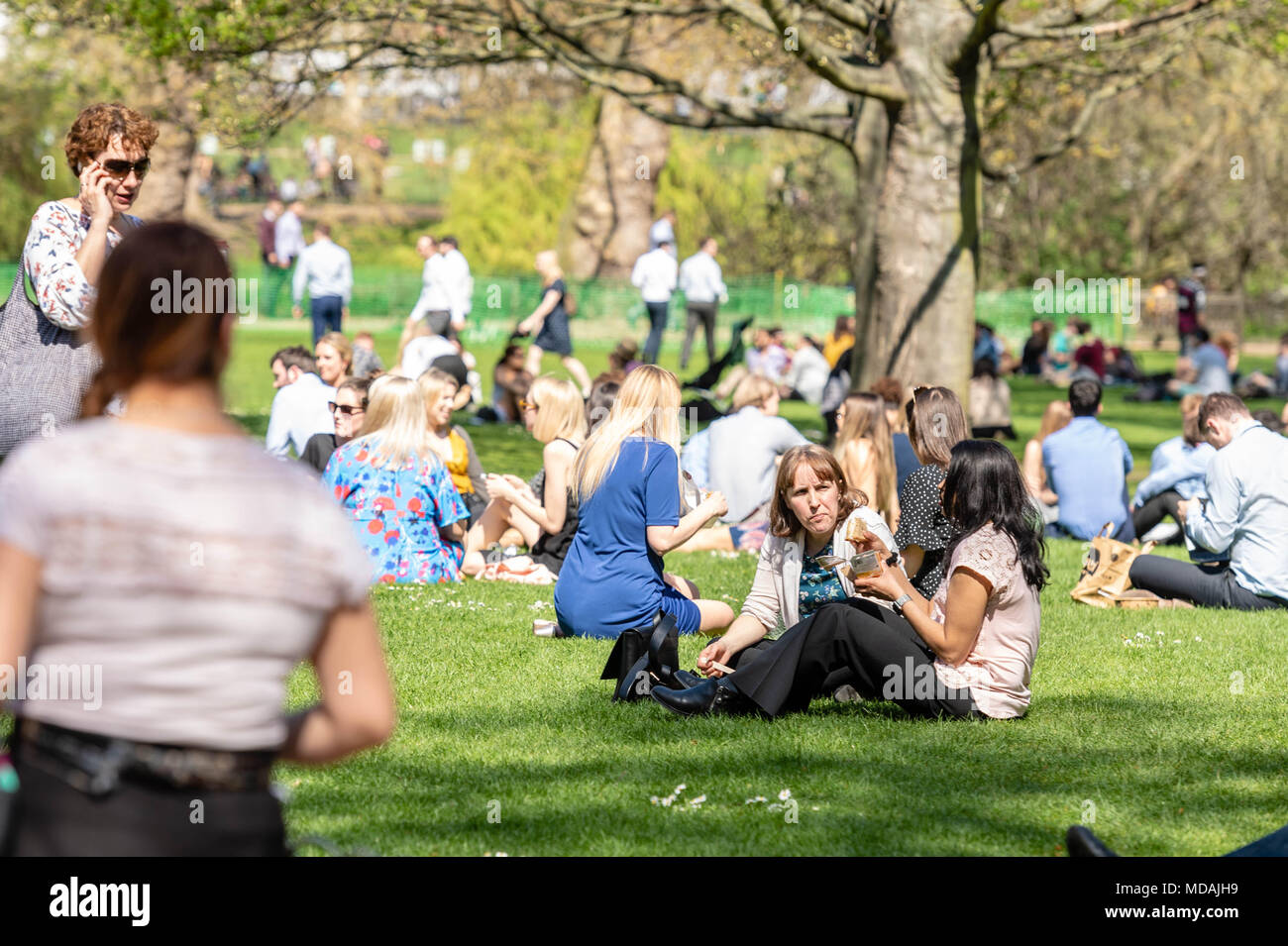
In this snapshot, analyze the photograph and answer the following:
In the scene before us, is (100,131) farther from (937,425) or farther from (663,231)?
(663,231)

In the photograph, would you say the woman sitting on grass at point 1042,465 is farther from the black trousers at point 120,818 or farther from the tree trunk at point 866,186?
the black trousers at point 120,818

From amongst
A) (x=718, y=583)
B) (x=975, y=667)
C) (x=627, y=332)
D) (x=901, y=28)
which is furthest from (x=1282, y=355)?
(x=975, y=667)

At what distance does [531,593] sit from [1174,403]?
19.9 metres

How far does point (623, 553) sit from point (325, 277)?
1319 centimetres

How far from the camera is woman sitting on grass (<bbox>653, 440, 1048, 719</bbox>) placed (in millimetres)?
6270

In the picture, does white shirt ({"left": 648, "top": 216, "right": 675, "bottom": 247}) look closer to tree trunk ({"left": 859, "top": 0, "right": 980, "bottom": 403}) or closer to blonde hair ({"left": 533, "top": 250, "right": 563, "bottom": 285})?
blonde hair ({"left": 533, "top": 250, "right": 563, "bottom": 285})

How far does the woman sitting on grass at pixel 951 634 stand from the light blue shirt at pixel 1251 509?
3.35m

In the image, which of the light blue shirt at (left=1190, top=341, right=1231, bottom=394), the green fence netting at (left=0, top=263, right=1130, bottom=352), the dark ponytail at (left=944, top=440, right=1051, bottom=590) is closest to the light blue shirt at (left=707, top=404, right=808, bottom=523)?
the dark ponytail at (left=944, top=440, right=1051, bottom=590)

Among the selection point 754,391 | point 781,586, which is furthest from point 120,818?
point 754,391

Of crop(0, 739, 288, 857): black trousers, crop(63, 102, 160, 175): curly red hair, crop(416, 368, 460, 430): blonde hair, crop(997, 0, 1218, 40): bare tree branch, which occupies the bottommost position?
crop(0, 739, 288, 857): black trousers

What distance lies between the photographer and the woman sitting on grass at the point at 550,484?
940 centimetres

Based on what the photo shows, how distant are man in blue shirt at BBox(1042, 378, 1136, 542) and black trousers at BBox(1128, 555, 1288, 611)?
2.04m

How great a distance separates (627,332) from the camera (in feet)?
115

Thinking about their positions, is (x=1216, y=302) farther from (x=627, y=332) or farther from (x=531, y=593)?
(x=531, y=593)
